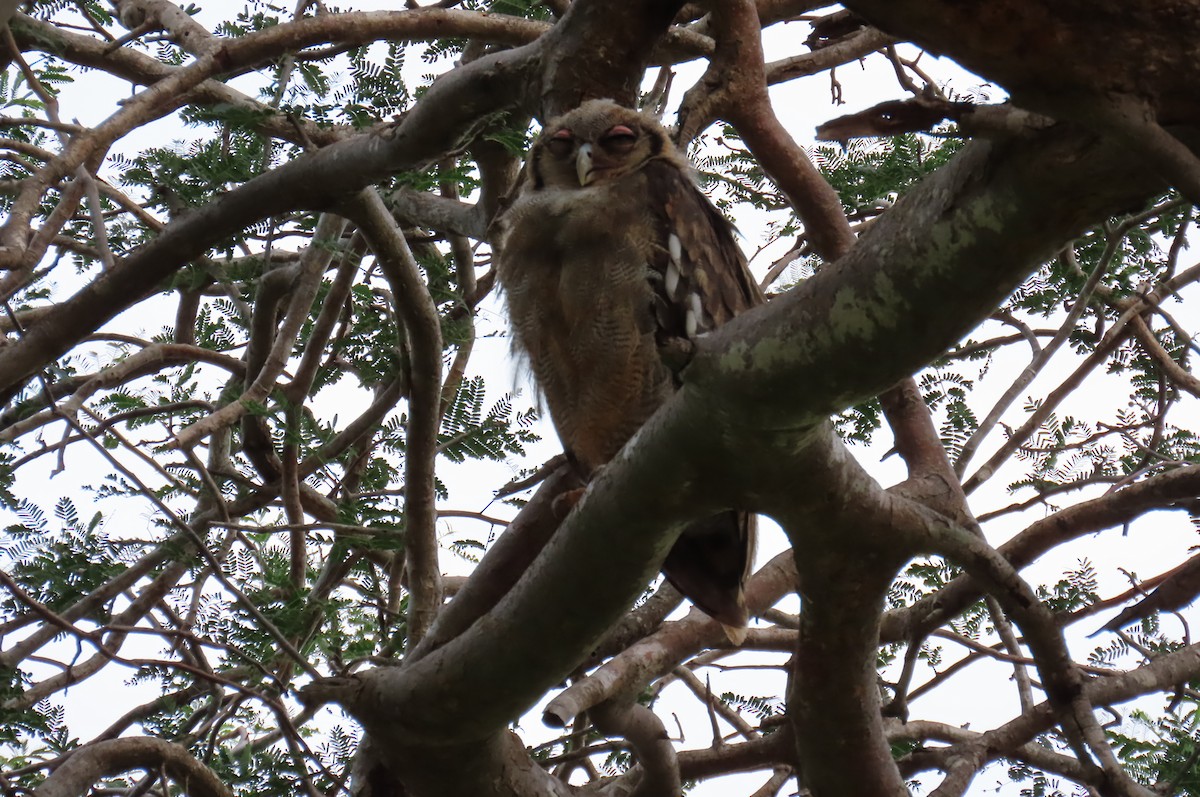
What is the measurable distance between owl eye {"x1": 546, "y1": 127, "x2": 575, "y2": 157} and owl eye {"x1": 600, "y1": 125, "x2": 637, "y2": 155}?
11cm

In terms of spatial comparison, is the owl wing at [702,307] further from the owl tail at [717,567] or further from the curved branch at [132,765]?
the curved branch at [132,765]

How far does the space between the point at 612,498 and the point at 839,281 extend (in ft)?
2.26

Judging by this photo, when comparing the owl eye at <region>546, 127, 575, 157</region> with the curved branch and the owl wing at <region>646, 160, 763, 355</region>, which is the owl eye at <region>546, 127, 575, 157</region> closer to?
the owl wing at <region>646, 160, 763, 355</region>

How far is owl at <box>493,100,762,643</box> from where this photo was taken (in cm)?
345

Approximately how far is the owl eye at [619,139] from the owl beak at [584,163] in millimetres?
73

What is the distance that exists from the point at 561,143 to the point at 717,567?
4.75ft

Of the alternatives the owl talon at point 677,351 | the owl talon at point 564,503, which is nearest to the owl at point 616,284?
the owl talon at point 564,503

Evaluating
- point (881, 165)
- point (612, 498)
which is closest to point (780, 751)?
point (612, 498)

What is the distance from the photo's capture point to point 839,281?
165 centimetres

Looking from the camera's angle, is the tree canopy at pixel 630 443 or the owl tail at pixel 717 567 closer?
the tree canopy at pixel 630 443

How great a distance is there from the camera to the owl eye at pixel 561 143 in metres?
3.63

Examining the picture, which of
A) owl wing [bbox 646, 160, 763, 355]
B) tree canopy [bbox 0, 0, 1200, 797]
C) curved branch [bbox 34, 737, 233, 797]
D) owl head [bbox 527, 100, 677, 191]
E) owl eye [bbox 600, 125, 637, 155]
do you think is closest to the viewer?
tree canopy [bbox 0, 0, 1200, 797]

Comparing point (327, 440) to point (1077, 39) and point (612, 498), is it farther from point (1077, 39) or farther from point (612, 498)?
point (1077, 39)

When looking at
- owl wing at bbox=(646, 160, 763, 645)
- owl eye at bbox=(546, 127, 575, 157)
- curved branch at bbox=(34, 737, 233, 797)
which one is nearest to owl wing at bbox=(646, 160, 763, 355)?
owl wing at bbox=(646, 160, 763, 645)
